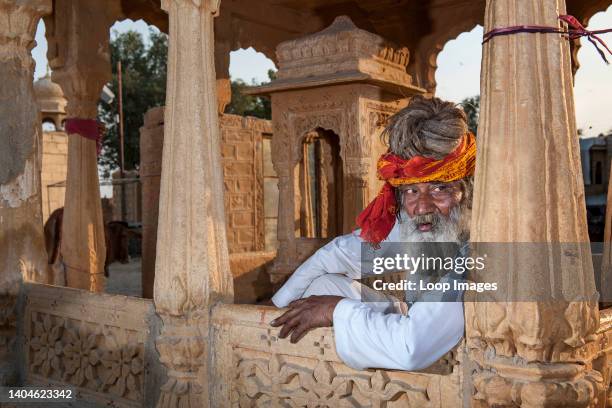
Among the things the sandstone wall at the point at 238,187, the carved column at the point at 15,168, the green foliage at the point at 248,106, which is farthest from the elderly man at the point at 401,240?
the green foliage at the point at 248,106

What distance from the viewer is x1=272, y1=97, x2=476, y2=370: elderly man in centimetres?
266

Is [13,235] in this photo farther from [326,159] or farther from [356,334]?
[326,159]

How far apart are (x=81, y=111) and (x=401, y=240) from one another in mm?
5100

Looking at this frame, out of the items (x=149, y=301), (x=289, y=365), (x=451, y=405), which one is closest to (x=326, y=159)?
(x=149, y=301)

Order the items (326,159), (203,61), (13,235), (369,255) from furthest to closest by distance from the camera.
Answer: (326,159)
(13,235)
(203,61)
(369,255)

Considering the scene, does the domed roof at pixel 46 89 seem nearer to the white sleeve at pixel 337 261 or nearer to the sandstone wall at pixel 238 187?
the sandstone wall at pixel 238 187

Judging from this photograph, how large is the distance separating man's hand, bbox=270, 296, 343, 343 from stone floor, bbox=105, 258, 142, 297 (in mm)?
7632

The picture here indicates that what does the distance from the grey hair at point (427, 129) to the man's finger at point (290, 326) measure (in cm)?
93

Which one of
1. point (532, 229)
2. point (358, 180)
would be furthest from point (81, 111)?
point (532, 229)

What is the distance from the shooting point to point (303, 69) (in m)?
7.12

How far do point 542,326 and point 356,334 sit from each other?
0.77 metres

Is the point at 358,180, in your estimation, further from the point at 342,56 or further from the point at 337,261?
the point at 337,261

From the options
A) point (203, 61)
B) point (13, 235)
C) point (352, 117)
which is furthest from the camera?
point (352, 117)

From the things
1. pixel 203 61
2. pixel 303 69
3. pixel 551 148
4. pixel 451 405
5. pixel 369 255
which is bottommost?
pixel 451 405
